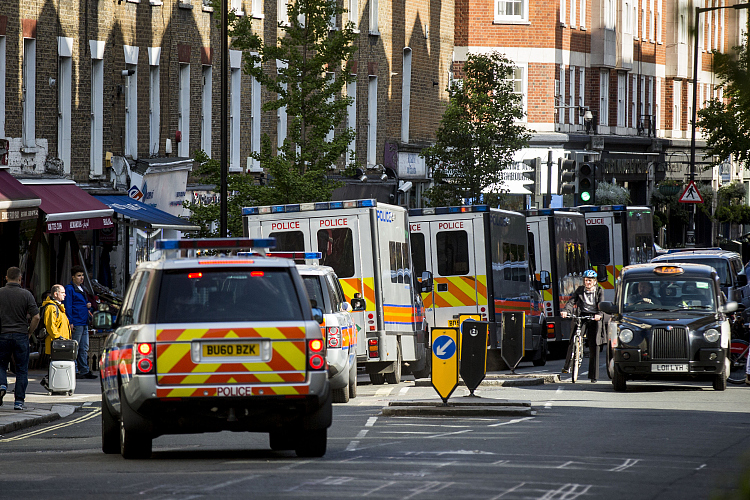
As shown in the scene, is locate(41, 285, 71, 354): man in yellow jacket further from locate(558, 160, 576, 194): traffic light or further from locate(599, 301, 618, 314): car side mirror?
locate(558, 160, 576, 194): traffic light

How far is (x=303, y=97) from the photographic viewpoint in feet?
97.8

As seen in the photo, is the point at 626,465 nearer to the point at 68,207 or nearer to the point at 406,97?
the point at 68,207

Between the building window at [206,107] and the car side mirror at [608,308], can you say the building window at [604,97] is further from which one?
the car side mirror at [608,308]

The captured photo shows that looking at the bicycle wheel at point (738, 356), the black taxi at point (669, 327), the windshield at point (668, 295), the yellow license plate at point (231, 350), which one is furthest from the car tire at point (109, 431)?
the bicycle wheel at point (738, 356)

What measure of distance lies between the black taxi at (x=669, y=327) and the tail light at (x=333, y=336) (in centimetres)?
461

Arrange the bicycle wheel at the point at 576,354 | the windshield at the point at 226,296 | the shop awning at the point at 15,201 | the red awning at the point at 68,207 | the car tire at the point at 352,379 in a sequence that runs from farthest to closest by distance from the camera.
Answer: the red awning at the point at 68,207 < the shop awning at the point at 15,201 < the bicycle wheel at the point at 576,354 < the car tire at the point at 352,379 < the windshield at the point at 226,296

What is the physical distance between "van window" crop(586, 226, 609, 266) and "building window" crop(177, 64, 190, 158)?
33.5ft

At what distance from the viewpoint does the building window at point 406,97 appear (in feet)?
156

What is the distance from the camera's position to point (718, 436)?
14469 mm

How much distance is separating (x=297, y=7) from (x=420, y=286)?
7.44 meters

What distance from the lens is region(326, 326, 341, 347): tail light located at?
1875 centimetres

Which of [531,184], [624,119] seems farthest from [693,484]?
[624,119]

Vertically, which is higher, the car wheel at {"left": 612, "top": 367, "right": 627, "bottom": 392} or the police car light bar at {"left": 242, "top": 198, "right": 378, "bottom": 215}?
the police car light bar at {"left": 242, "top": 198, "right": 378, "bottom": 215}

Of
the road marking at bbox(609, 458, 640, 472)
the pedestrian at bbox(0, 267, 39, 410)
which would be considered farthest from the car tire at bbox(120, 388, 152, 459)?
the pedestrian at bbox(0, 267, 39, 410)
